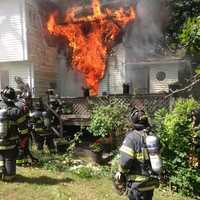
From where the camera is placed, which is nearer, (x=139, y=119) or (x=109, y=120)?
(x=139, y=119)

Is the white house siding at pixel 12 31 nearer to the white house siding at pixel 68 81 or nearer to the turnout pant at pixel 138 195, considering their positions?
the white house siding at pixel 68 81

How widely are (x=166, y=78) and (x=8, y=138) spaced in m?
16.1

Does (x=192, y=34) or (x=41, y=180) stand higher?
(x=192, y=34)

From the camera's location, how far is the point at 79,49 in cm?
2188

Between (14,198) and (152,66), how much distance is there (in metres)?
16.9

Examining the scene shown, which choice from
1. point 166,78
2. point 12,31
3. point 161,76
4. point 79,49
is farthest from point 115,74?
point 12,31

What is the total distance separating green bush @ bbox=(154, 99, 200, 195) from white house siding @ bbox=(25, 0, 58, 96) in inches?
515

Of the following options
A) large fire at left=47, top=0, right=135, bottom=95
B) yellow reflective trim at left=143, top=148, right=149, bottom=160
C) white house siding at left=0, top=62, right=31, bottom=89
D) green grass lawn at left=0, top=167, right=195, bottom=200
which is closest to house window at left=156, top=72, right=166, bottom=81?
large fire at left=47, top=0, right=135, bottom=95

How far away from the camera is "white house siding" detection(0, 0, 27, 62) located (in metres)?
20.5

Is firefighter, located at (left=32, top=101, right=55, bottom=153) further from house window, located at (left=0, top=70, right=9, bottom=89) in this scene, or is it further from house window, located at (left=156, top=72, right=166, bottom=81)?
house window, located at (left=156, top=72, right=166, bottom=81)

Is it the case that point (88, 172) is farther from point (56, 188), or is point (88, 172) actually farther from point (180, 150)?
point (180, 150)

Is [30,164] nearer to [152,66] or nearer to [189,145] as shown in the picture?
[189,145]

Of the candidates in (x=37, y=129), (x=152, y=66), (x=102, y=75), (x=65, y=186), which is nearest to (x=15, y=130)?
(x=65, y=186)

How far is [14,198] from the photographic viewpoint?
7.35m
